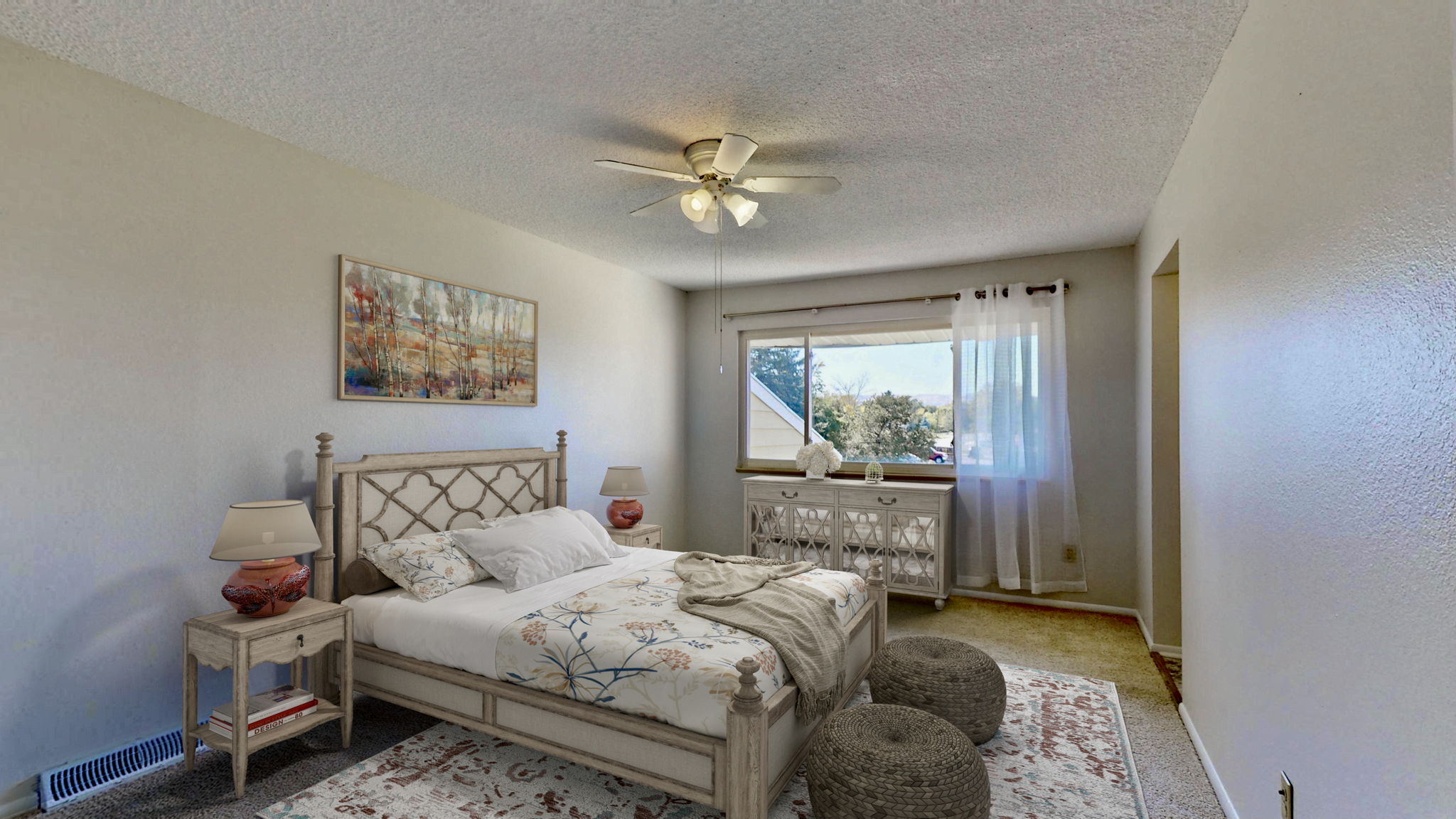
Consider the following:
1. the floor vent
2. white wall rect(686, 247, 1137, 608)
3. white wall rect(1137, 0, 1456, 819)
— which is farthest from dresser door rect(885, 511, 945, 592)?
the floor vent

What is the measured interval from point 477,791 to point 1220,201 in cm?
336

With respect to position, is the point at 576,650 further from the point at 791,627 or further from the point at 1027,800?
the point at 1027,800

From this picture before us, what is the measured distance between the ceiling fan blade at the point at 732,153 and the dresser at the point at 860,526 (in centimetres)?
292

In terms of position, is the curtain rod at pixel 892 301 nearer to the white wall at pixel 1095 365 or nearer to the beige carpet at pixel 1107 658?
the white wall at pixel 1095 365

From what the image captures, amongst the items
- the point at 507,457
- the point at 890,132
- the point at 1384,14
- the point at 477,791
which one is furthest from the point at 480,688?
the point at 1384,14

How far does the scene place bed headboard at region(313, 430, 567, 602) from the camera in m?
2.95

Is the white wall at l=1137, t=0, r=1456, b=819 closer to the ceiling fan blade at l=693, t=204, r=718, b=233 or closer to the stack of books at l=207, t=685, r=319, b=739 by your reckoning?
the ceiling fan blade at l=693, t=204, r=718, b=233

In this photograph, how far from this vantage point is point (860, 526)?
4.86 m

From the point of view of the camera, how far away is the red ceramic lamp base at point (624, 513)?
4531mm

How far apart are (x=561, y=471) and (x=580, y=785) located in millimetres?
2230

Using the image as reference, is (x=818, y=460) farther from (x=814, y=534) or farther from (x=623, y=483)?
(x=623, y=483)

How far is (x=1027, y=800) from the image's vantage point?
2.31 metres

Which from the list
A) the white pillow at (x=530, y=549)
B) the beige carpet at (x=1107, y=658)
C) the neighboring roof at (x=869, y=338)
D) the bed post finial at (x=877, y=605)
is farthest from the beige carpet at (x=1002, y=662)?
the neighboring roof at (x=869, y=338)

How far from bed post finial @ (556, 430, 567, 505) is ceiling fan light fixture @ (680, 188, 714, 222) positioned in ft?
6.52
